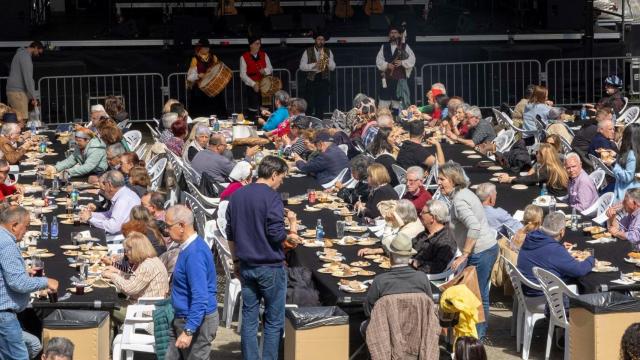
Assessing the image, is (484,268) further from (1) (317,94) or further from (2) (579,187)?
(1) (317,94)

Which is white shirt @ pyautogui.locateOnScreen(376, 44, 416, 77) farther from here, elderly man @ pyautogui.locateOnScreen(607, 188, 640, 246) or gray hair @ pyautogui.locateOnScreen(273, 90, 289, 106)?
elderly man @ pyautogui.locateOnScreen(607, 188, 640, 246)

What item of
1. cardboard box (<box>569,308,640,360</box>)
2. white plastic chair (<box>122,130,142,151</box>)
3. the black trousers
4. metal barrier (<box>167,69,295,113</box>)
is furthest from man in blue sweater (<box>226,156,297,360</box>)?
metal barrier (<box>167,69,295,113</box>)

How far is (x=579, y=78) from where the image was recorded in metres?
24.1

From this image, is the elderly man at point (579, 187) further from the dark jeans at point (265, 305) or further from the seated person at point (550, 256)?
the dark jeans at point (265, 305)

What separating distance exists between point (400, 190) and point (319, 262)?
2634mm

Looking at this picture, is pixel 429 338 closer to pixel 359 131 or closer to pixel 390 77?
pixel 359 131

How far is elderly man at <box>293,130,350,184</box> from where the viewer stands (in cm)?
1577

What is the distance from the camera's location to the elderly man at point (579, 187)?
1423 cm

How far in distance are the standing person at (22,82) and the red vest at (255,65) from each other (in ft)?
10.3

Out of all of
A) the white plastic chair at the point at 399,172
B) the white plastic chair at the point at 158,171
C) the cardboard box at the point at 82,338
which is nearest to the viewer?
the cardboard box at the point at 82,338

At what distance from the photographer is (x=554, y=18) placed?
87.9ft

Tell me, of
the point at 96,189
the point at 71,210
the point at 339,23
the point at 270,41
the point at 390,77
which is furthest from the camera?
the point at 339,23

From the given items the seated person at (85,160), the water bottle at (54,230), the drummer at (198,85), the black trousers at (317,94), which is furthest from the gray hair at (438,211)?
the black trousers at (317,94)

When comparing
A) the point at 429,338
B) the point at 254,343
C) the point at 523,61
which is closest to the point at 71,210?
the point at 254,343
